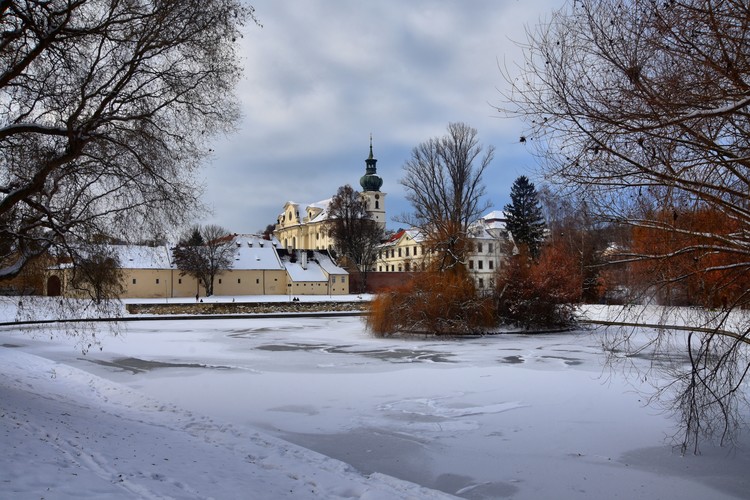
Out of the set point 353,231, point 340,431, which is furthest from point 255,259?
point 340,431

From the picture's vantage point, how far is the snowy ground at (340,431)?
625 cm

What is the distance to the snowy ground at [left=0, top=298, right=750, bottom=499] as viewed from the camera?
6.25 m

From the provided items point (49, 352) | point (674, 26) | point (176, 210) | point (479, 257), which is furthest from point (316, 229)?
point (674, 26)

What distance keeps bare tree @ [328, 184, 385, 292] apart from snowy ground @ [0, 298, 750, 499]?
50.0 metres

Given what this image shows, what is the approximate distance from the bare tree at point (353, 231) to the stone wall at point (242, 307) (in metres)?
21.4

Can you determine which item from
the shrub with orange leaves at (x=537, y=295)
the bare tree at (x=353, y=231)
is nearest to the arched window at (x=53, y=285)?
the shrub with orange leaves at (x=537, y=295)

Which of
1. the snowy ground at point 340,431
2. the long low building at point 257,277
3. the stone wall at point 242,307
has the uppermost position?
the long low building at point 257,277

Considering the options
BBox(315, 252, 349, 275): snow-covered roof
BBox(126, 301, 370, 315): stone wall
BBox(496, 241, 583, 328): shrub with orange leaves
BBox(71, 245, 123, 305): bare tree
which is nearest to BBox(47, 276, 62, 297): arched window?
BBox(71, 245, 123, 305): bare tree

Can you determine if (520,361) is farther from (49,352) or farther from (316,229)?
(316,229)

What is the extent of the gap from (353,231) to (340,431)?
5881 cm

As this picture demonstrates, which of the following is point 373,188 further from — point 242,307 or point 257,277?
point 242,307

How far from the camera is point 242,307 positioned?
134ft

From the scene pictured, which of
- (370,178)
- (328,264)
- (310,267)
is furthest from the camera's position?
(370,178)

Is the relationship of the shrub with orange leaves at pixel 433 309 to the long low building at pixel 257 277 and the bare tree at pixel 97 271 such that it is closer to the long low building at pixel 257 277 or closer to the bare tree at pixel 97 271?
the bare tree at pixel 97 271
